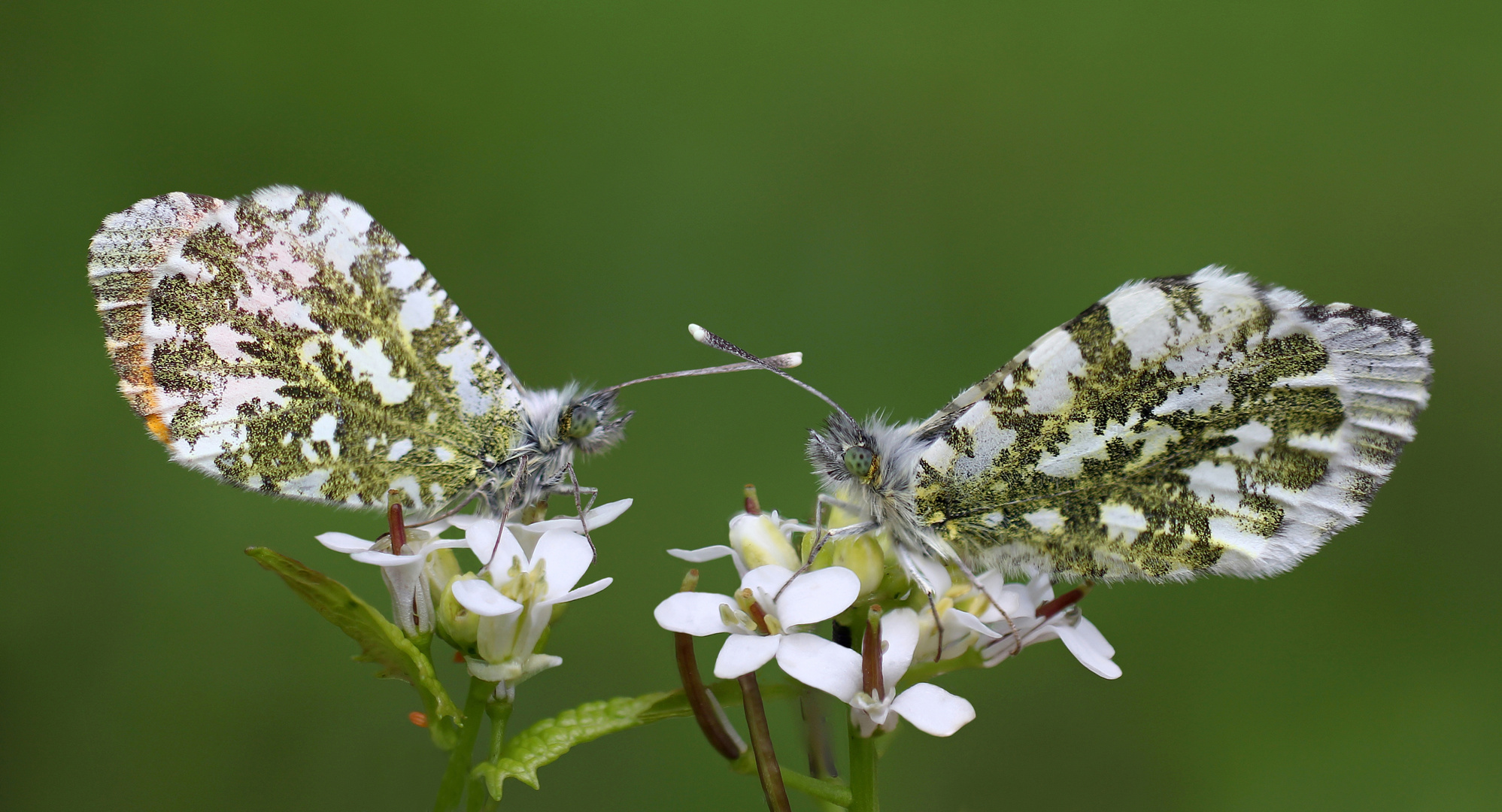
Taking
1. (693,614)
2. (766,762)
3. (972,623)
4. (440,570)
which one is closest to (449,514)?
(440,570)

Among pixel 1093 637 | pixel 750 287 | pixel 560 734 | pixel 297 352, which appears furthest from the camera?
pixel 750 287

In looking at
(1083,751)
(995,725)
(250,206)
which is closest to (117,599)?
(250,206)

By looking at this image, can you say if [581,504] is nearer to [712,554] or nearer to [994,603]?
[712,554]

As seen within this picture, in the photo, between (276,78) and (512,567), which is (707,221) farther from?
(512,567)

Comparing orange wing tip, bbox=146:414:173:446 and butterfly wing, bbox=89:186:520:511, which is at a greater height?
butterfly wing, bbox=89:186:520:511

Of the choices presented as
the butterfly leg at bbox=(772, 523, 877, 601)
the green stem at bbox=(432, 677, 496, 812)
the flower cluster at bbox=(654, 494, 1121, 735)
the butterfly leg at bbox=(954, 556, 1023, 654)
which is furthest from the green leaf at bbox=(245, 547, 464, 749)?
the butterfly leg at bbox=(954, 556, 1023, 654)

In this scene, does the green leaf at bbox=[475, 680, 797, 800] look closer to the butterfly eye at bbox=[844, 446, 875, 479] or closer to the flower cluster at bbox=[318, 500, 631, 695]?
the flower cluster at bbox=[318, 500, 631, 695]
